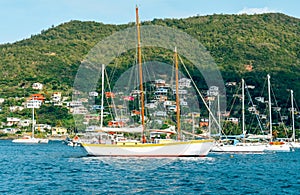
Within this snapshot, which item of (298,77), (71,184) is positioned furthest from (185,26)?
(71,184)

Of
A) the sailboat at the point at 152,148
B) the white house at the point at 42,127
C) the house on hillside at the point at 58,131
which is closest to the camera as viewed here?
the sailboat at the point at 152,148

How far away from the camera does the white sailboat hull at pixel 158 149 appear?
150ft

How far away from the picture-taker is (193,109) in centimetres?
9688

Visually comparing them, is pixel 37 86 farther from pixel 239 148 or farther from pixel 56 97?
pixel 239 148

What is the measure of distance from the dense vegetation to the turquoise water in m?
78.9

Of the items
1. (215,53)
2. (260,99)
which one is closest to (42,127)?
(260,99)

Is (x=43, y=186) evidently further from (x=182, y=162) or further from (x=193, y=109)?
(x=193, y=109)

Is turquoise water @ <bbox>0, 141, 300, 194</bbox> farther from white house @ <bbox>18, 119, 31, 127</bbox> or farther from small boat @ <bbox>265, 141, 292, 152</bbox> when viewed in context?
white house @ <bbox>18, 119, 31, 127</bbox>

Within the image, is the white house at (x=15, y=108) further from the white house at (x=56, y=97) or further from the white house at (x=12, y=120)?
the white house at (x=56, y=97)

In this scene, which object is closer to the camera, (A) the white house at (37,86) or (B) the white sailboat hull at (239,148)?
(B) the white sailboat hull at (239,148)

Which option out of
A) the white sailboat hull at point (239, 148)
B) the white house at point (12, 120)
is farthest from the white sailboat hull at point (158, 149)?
the white house at point (12, 120)

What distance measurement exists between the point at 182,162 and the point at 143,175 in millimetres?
9034

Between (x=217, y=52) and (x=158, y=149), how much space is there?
115 m

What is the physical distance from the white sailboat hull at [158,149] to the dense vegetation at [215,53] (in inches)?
2911
